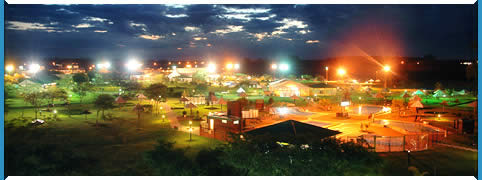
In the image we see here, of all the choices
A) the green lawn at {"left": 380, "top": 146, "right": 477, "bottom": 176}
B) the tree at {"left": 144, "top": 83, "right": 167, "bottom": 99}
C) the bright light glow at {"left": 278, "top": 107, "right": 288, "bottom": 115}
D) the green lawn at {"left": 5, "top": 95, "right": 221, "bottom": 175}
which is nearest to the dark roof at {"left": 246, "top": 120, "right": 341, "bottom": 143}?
the green lawn at {"left": 380, "top": 146, "right": 477, "bottom": 176}

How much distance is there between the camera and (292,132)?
8.41 m

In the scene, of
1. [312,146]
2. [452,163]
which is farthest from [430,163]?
[312,146]

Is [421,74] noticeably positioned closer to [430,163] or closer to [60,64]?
[430,163]

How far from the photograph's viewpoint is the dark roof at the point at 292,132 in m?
7.76

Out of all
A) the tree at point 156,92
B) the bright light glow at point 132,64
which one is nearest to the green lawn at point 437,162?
the tree at point 156,92

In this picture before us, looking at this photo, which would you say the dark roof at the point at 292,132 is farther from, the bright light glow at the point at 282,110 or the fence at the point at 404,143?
the bright light glow at the point at 282,110

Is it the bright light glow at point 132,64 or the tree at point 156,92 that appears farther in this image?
the bright light glow at point 132,64

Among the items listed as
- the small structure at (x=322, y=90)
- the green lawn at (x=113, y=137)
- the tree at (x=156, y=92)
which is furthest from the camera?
the small structure at (x=322, y=90)

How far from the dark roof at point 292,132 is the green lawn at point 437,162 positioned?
1760 mm

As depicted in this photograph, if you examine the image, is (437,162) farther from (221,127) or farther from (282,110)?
(282,110)

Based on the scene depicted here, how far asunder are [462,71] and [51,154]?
5223cm

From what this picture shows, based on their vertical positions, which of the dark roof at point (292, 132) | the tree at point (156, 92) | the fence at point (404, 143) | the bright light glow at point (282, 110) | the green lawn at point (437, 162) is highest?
the tree at point (156, 92)

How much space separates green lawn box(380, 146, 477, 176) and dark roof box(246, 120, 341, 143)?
1.76 meters

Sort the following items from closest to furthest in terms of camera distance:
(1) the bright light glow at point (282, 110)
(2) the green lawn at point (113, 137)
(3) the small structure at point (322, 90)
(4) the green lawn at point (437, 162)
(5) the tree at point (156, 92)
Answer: (4) the green lawn at point (437, 162) → (2) the green lawn at point (113, 137) → (1) the bright light glow at point (282, 110) → (5) the tree at point (156, 92) → (3) the small structure at point (322, 90)
